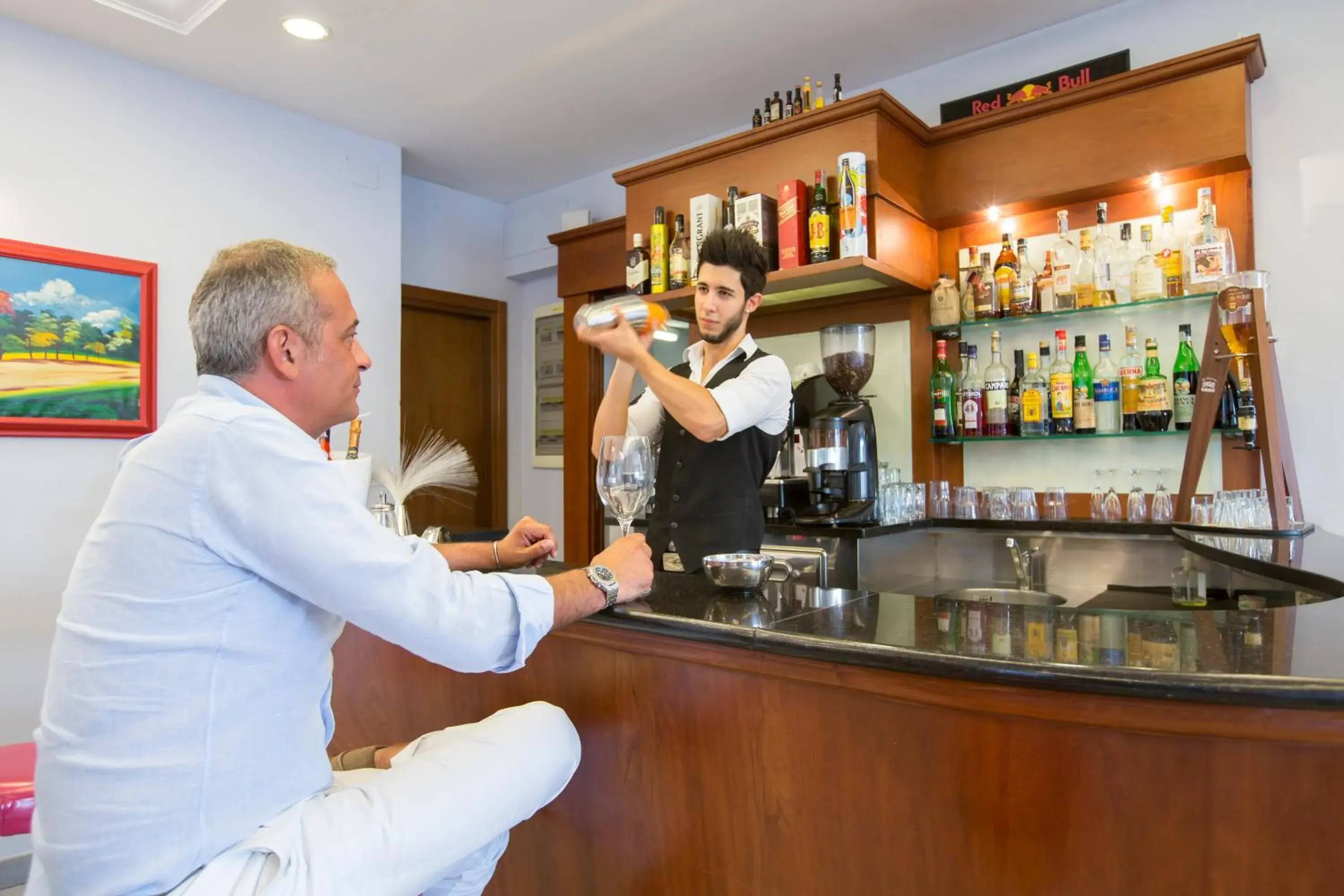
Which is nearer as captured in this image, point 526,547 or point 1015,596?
point 526,547

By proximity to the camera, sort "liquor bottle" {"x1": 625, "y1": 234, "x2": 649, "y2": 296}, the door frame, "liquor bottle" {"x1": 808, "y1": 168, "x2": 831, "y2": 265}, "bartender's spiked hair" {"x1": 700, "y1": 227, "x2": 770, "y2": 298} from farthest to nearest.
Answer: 1. the door frame
2. "liquor bottle" {"x1": 625, "y1": 234, "x2": 649, "y2": 296}
3. "liquor bottle" {"x1": 808, "y1": 168, "x2": 831, "y2": 265}
4. "bartender's spiked hair" {"x1": 700, "y1": 227, "x2": 770, "y2": 298}

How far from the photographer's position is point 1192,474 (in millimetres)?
2311

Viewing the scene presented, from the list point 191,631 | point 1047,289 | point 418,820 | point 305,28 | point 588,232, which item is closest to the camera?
point 191,631

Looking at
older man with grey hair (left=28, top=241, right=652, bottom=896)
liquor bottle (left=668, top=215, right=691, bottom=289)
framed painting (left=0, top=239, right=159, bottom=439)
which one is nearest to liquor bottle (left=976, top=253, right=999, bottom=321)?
liquor bottle (left=668, top=215, right=691, bottom=289)

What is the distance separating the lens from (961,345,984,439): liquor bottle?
2.94 meters

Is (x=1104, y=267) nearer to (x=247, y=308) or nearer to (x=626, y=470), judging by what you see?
(x=626, y=470)

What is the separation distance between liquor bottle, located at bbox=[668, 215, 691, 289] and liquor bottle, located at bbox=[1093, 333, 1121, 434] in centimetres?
147

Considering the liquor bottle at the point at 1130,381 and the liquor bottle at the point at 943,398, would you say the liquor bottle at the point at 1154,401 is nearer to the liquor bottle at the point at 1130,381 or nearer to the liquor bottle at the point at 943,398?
the liquor bottle at the point at 1130,381

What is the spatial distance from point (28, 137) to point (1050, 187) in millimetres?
3556

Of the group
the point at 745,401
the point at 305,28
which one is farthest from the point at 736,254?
the point at 305,28

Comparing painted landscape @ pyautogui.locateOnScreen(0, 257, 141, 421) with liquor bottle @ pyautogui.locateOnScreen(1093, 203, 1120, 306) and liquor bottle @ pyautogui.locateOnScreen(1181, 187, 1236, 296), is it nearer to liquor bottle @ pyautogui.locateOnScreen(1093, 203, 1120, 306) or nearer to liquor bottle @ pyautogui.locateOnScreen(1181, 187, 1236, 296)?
liquor bottle @ pyautogui.locateOnScreen(1093, 203, 1120, 306)

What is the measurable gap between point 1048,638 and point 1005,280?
215 centimetres

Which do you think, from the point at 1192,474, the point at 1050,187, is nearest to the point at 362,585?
the point at 1192,474

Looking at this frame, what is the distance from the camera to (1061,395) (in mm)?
2764
